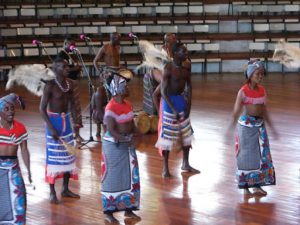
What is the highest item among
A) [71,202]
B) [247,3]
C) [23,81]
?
[247,3]

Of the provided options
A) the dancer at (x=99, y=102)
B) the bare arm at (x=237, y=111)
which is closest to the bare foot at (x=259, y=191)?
the bare arm at (x=237, y=111)

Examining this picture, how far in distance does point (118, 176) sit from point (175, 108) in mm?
1664

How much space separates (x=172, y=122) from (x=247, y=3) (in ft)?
38.6

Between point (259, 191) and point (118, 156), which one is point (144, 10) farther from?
point (118, 156)

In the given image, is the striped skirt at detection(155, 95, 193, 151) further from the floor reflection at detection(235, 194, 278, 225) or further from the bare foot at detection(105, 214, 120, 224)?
the bare foot at detection(105, 214, 120, 224)

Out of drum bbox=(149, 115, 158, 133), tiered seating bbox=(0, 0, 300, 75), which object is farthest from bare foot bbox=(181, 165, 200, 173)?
tiered seating bbox=(0, 0, 300, 75)

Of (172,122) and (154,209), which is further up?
(172,122)

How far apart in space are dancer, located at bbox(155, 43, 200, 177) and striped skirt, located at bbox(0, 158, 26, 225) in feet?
7.91

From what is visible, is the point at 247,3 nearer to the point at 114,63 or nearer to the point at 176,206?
the point at 114,63

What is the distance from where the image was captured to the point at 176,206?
5547 mm

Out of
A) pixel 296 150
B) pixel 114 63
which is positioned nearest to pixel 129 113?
pixel 296 150

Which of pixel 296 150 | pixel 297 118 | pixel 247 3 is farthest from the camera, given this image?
pixel 247 3

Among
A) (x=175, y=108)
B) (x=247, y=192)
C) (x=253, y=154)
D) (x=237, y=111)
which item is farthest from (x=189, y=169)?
(x=237, y=111)

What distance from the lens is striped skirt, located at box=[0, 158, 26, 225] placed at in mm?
4277
